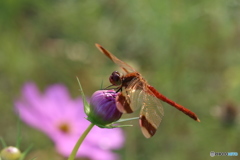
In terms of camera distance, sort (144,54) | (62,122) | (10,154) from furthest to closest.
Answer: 1. (144,54)
2. (62,122)
3. (10,154)

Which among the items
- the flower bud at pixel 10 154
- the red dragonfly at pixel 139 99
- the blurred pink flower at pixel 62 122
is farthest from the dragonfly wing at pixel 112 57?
the blurred pink flower at pixel 62 122

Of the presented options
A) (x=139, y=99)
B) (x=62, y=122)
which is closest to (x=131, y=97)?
(x=139, y=99)

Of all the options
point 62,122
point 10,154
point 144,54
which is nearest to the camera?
point 10,154

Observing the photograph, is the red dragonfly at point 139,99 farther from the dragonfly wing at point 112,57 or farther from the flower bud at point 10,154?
the flower bud at point 10,154

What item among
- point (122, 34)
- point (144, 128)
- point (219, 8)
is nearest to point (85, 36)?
point (122, 34)

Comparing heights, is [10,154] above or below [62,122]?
above

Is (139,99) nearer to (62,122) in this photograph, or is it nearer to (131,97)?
(131,97)
